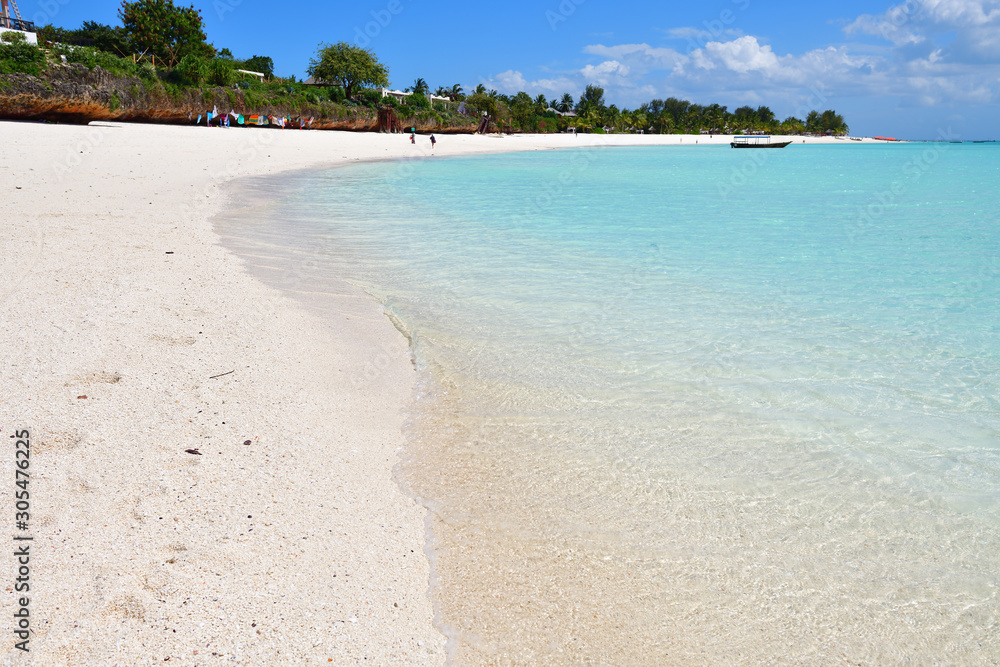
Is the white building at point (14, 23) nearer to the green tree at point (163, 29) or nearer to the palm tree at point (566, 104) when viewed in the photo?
the green tree at point (163, 29)

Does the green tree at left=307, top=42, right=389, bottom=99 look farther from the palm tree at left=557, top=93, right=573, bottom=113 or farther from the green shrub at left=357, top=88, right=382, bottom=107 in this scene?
the palm tree at left=557, top=93, right=573, bottom=113

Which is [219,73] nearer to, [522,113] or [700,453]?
[700,453]

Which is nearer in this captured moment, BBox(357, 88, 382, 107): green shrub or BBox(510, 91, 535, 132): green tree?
BBox(357, 88, 382, 107): green shrub

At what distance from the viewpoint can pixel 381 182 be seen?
68.5 ft

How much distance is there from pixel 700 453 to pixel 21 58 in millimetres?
32643

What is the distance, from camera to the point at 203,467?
2945 mm

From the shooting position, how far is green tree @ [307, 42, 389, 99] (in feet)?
214

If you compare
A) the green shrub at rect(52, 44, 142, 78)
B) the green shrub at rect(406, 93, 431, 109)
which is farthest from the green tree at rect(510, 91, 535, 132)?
the green shrub at rect(52, 44, 142, 78)

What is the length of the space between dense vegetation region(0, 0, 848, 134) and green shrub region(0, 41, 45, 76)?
3 cm

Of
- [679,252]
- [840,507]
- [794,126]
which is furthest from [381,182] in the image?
[794,126]

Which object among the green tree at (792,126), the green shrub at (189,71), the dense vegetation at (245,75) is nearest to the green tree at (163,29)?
the dense vegetation at (245,75)

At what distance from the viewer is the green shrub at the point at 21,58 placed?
79.8 ft

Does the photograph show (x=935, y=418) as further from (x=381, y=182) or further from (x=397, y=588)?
(x=381, y=182)

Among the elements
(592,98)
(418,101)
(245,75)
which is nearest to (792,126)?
(592,98)
